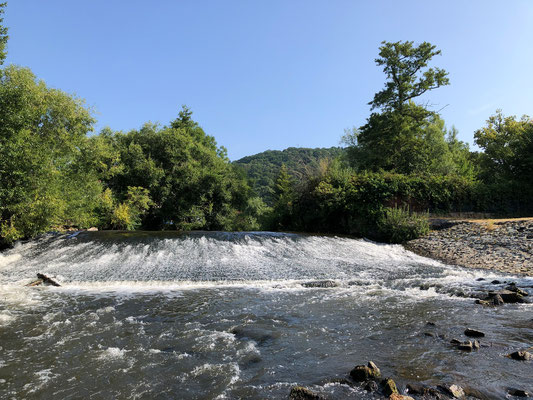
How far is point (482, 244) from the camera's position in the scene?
1305 centimetres

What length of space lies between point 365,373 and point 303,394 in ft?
2.59

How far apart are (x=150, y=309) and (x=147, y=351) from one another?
2.21 meters

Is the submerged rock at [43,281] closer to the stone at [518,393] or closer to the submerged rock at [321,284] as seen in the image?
the submerged rock at [321,284]

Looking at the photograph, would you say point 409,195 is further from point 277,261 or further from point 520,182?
point 277,261

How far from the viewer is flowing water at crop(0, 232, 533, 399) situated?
11.5ft

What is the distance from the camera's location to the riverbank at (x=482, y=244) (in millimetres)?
10906

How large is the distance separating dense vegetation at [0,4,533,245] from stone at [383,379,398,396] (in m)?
13.0

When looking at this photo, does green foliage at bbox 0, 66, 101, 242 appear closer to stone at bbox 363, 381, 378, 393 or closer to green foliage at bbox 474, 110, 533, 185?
stone at bbox 363, 381, 378, 393

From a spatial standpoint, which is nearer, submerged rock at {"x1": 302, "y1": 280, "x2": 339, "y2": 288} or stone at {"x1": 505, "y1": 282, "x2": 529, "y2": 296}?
stone at {"x1": 505, "y1": 282, "x2": 529, "y2": 296}

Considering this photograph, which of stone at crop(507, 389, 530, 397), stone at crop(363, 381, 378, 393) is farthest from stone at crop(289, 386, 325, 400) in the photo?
stone at crop(507, 389, 530, 397)

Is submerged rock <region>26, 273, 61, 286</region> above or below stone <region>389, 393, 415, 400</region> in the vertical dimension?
below

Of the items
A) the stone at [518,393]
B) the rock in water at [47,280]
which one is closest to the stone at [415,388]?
the stone at [518,393]

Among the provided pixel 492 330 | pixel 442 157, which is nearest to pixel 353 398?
pixel 492 330

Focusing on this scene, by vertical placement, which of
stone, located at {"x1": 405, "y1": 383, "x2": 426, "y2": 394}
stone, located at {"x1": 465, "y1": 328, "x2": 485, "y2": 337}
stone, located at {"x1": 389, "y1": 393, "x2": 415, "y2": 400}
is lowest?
stone, located at {"x1": 465, "y1": 328, "x2": 485, "y2": 337}
